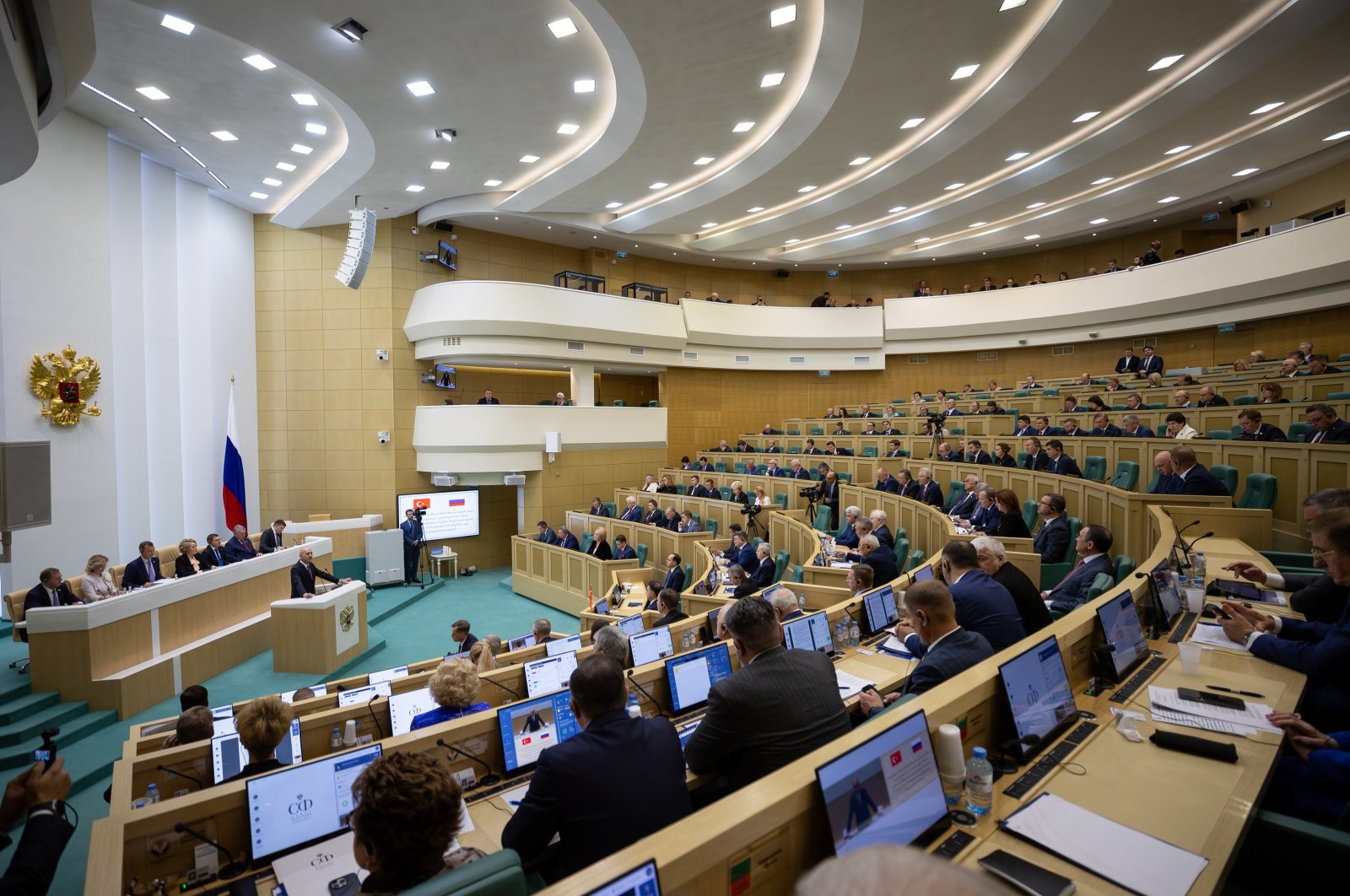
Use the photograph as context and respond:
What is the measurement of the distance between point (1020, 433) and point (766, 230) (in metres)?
7.56

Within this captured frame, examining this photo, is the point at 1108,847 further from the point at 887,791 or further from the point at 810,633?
the point at 810,633

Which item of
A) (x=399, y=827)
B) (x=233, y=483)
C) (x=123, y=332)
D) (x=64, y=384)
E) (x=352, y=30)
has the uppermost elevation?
(x=352, y=30)

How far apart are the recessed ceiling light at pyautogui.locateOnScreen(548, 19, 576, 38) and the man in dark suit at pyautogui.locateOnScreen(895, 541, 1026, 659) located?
22.1ft

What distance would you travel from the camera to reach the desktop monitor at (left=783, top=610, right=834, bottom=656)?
12.2 feet

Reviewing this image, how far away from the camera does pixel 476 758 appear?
2.69m

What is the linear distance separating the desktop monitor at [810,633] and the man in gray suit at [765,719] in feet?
5.22

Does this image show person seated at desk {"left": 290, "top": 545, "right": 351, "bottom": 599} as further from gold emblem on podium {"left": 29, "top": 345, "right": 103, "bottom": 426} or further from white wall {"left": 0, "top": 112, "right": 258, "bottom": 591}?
gold emblem on podium {"left": 29, "top": 345, "right": 103, "bottom": 426}

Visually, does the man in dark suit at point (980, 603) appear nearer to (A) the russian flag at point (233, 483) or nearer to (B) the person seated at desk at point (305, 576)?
(B) the person seated at desk at point (305, 576)

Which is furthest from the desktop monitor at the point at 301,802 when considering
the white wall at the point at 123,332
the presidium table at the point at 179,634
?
the white wall at the point at 123,332

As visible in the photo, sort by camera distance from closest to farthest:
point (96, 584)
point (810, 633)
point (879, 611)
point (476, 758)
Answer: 1. point (476, 758)
2. point (810, 633)
3. point (879, 611)
4. point (96, 584)

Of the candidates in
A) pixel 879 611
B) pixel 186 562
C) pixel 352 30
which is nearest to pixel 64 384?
pixel 186 562

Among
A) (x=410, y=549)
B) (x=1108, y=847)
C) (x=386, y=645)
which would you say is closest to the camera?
(x=1108, y=847)

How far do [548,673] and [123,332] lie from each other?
10.0 metres

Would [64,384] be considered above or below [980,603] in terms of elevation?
above
